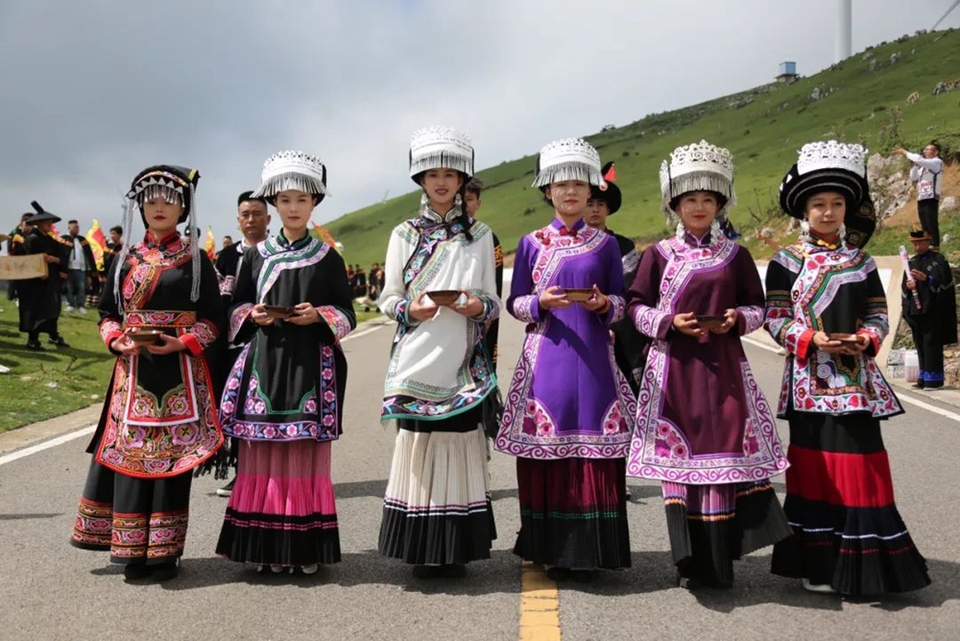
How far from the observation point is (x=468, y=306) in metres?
5.38

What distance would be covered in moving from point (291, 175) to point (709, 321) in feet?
7.58

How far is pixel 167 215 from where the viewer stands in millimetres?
5680

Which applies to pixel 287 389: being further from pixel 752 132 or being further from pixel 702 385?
pixel 752 132

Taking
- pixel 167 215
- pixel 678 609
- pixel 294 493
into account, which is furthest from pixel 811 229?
pixel 167 215

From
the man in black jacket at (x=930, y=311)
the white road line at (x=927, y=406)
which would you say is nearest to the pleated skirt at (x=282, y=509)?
the white road line at (x=927, y=406)

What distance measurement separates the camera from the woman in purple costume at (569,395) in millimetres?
5305

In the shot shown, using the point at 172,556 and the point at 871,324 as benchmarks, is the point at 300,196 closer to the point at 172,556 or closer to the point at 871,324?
the point at 172,556

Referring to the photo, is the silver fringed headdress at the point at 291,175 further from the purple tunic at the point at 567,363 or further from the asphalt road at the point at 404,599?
the asphalt road at the point at 404,599

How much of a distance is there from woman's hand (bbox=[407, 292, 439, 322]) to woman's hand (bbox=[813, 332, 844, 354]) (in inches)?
73.9

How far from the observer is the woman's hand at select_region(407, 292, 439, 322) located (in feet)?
17.8

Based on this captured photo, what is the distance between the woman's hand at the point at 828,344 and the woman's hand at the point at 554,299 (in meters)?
1.21

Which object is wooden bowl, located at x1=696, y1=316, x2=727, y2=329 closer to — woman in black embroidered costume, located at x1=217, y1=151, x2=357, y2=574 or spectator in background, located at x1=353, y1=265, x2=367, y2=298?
woman in black embroidered costume, located at x1=217, y1=151, x2=357, y2=574

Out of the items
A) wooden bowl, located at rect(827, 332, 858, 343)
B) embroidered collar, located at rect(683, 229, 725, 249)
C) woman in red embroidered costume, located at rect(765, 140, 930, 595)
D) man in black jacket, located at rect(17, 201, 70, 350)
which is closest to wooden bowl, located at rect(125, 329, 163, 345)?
embroidered collar, located at rect(683, 229, 725, 249)

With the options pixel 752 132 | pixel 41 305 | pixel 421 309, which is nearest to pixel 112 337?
pixel 421 309
